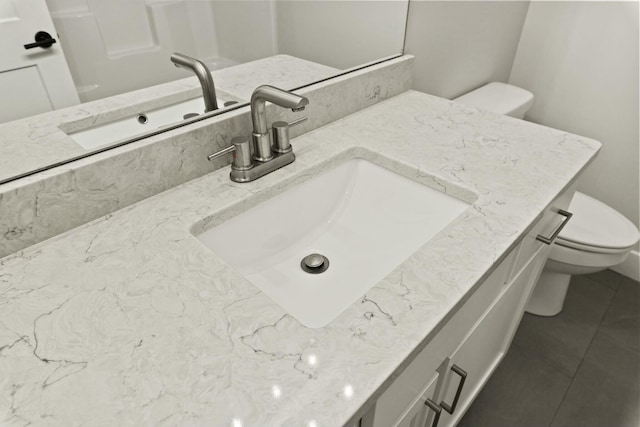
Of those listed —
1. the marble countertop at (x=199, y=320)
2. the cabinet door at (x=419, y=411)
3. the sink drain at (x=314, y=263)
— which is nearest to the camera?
the marble countertop at (x=199, y=320)

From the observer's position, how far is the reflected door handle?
634mm

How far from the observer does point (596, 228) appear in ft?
5.05

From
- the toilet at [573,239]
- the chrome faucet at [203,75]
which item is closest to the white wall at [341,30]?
the chrome faucet at [203,75]

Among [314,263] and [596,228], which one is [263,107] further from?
[596,228]

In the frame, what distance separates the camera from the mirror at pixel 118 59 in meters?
0.65

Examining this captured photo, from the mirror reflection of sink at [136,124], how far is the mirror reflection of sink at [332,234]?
0.78 ft

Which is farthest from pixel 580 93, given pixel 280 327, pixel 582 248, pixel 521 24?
pixel 280 327

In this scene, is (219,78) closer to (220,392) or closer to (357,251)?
(357,251)

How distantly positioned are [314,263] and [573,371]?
125 centimetres

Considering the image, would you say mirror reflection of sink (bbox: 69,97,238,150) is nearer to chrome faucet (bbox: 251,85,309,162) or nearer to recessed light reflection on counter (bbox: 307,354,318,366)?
chrome faucet (bbox: 251,85,309,162)

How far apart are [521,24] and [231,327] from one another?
1983mm

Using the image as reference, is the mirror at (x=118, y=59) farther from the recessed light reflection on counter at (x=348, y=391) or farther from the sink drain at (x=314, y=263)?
the recessed light reflection on counter at (x=348, y=391)

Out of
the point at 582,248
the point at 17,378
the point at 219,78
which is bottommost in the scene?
the point at 582,248

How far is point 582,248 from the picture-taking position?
1427mm
